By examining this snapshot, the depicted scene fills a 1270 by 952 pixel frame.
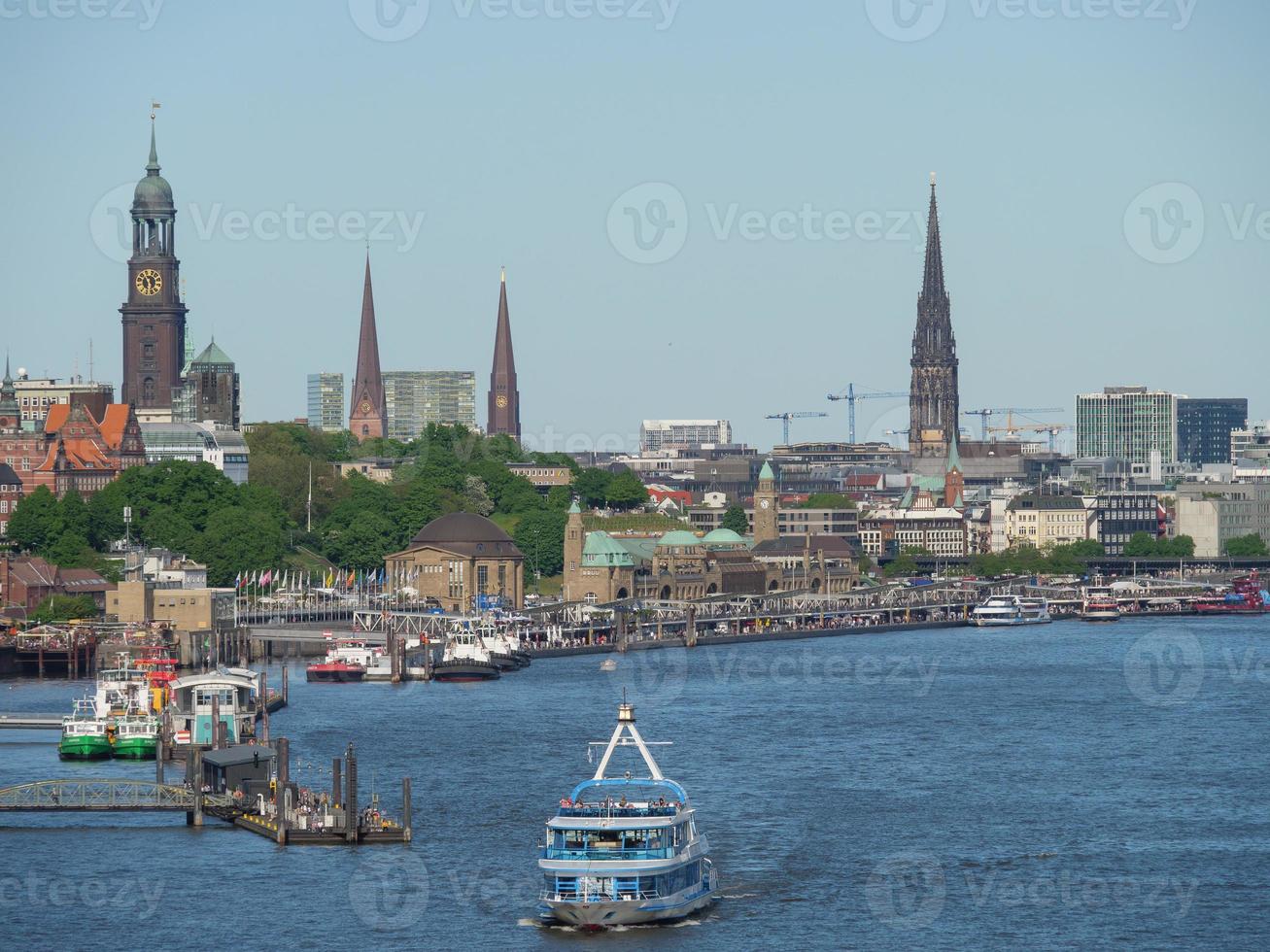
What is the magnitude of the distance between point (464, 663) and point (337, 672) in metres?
5.46

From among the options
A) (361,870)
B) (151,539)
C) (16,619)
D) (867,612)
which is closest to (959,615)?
(867,612)

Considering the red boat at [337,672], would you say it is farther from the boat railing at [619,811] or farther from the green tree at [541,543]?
the green tree at [541,543]

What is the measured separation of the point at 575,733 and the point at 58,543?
189 ft

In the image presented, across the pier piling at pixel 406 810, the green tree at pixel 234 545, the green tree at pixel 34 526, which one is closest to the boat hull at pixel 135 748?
the pier piling at pixel 406 810

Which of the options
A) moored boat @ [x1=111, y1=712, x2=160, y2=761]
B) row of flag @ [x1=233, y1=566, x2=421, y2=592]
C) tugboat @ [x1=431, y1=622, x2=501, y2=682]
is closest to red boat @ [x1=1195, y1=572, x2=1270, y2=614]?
row of flag @ [x1=233, y1=566, x2=421, y2=592]

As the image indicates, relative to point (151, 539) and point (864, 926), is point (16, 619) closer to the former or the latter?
point (151, 539)

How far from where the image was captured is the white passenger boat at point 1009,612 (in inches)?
6668

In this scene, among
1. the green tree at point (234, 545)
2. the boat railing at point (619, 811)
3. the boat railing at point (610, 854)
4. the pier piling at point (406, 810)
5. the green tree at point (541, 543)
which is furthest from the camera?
the green tree at point (541, 543)

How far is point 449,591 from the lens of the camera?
163750mm

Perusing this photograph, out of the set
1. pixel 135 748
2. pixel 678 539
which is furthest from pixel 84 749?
pixel 678 539

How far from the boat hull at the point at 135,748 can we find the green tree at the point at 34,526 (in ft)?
201

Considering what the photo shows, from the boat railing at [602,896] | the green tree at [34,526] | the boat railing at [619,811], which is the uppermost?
the green tree at [34,526]

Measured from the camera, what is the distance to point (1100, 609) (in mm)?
174750

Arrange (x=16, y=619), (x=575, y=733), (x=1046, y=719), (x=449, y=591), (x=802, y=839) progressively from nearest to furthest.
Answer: (x=802, y=839)
(x=575, y=733)
(x=1046, y=719)
(x=16, y=619)
(x=449, y=591)
